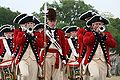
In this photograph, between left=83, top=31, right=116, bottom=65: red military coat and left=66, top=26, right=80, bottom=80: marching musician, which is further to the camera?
left=66, top=26, right=80, bottom=80: marching musician

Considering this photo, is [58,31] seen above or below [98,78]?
above

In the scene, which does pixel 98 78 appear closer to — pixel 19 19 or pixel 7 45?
pixel 19 19

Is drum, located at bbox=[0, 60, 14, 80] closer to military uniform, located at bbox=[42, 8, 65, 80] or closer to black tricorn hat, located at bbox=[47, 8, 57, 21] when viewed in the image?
military uniform, located at bbox=[42, 8, 65, 80]

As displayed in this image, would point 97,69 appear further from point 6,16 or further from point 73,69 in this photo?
point 6,16

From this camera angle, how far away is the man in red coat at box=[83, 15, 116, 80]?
1220cm

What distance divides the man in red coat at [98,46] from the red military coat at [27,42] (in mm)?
1218

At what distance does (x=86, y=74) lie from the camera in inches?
494

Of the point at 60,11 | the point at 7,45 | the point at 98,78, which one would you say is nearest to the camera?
the point at 98,78

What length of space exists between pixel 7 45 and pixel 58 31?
3.90 m

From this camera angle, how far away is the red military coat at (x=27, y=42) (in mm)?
12531

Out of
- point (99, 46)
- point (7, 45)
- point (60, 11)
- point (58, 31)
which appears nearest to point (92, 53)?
point (99, 46)

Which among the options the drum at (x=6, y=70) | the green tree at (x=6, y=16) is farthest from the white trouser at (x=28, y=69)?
the green tree at (x=6, y=16)

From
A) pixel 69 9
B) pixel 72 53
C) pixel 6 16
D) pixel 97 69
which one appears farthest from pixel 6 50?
pixel 69 9

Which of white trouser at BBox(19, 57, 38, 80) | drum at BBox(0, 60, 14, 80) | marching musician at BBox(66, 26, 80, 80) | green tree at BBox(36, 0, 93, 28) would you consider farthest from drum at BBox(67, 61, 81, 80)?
green tree at BBox(36, 0, 93, 28)
